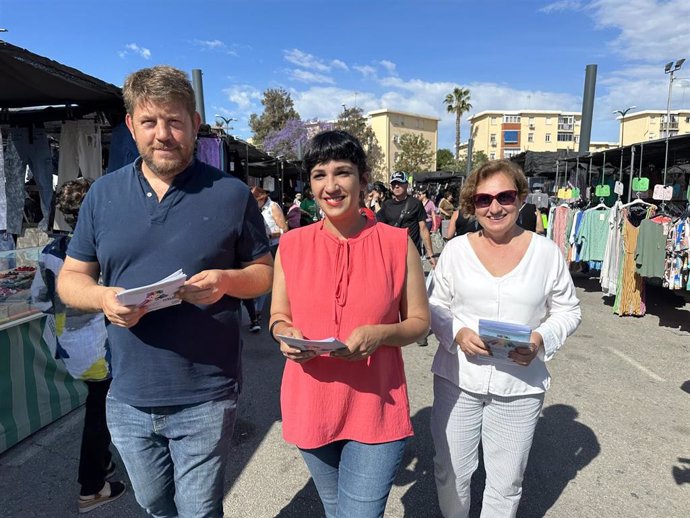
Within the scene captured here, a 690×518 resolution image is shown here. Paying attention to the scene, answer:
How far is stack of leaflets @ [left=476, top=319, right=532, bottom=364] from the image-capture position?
67.8 inches

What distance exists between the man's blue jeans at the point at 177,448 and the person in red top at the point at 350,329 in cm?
27

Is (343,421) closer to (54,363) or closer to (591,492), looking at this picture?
(591,492)

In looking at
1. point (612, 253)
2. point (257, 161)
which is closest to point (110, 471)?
point (612, 253)

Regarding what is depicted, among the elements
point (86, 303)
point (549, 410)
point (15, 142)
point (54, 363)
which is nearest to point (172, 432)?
point (86, 303)

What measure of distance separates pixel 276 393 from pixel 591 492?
8.56 feet

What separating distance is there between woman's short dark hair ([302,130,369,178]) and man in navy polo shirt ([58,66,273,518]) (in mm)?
290

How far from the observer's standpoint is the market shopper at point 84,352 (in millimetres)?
2500

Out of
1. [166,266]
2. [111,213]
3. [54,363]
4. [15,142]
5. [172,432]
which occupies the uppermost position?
[15,142]

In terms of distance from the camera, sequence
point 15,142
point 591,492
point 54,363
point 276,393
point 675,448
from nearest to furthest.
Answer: point 591,492
point 675,448
point 54,363
point 276,393
point 15,142

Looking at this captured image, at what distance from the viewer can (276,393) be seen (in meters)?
4.25

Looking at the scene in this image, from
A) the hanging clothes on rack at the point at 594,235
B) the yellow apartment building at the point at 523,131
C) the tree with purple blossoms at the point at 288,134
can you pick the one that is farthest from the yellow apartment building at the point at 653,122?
the hanging clothes on rack at the point at 594,235

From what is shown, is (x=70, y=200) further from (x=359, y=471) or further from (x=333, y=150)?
(x=359, y=471)

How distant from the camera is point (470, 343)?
1.97 meters

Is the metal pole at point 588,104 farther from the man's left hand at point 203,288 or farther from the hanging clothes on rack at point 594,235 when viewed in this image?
the man's left hand at point 203,288
